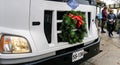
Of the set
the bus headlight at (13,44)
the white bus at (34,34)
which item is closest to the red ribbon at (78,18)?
the white bus at (34,34)

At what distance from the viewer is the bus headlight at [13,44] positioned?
3057mm

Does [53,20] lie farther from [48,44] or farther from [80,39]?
[80,39]

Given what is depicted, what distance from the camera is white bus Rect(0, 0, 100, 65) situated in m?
3.07

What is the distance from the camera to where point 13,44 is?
3.09 m

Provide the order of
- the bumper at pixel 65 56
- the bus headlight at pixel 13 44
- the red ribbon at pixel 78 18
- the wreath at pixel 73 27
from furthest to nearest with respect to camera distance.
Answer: the red ribbon at pixel 78 18 < the wreath at pixel 73 27 < the bumper at pixel 65 56 < the bus headlight at pixel 13 44

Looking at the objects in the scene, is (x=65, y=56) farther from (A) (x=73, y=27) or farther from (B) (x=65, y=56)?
(A) (x=73, y=27)

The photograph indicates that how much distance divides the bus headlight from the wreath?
84 cm

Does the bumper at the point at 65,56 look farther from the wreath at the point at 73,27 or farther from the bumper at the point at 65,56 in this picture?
the wreath at the point at 73,27

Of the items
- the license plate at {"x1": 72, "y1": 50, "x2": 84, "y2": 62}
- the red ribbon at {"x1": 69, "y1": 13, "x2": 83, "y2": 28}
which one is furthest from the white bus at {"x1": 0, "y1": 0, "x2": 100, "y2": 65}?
the red ribbon at {"x1": 69, "y1": 13, "x2": 83, "y2": 28}

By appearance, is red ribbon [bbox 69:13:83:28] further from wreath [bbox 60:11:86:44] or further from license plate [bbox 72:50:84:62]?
license plate [bbox 72:50:84:62]

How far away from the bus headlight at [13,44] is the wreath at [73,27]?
0.84 meters

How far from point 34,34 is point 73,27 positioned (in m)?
0.81

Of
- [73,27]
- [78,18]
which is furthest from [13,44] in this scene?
[78,18]

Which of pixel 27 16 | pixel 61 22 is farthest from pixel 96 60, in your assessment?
pixel 27 16
